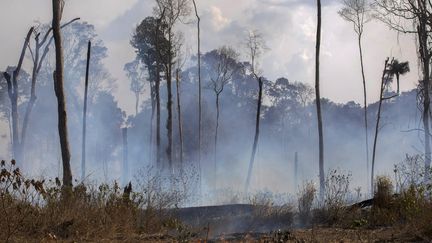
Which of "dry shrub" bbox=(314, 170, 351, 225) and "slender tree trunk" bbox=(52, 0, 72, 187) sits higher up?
"slender tree trunk" bbox=(52, 0, 72, 187)

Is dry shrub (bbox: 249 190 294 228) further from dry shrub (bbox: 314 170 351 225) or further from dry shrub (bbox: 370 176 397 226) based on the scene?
dry shrub (bbox: 370 176 397 226)

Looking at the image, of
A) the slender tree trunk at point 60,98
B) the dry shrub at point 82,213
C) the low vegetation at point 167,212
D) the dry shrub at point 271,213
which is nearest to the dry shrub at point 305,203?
the low vegetation at point 167,212

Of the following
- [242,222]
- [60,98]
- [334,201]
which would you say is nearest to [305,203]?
[334,201]

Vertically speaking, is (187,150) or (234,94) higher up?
(234,94)

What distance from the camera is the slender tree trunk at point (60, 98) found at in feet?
51.2

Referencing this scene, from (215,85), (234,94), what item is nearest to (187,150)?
(215,85)

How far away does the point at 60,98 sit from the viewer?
1587 centimetres

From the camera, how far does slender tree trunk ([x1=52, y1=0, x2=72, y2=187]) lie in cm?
1559

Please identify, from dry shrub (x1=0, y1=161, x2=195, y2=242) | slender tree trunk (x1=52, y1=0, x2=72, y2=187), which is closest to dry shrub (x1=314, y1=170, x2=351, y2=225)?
dry shrub (x1=0, y1=161, x2=195, y2=242)

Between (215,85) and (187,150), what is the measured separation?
986 centimetres

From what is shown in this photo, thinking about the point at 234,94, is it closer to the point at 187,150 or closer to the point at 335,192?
the point at 187,150

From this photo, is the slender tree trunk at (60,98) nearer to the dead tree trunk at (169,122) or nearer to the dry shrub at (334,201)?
the dry shrub at (334,201)

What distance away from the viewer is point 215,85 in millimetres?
41625

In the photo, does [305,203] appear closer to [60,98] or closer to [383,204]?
[383,204]
